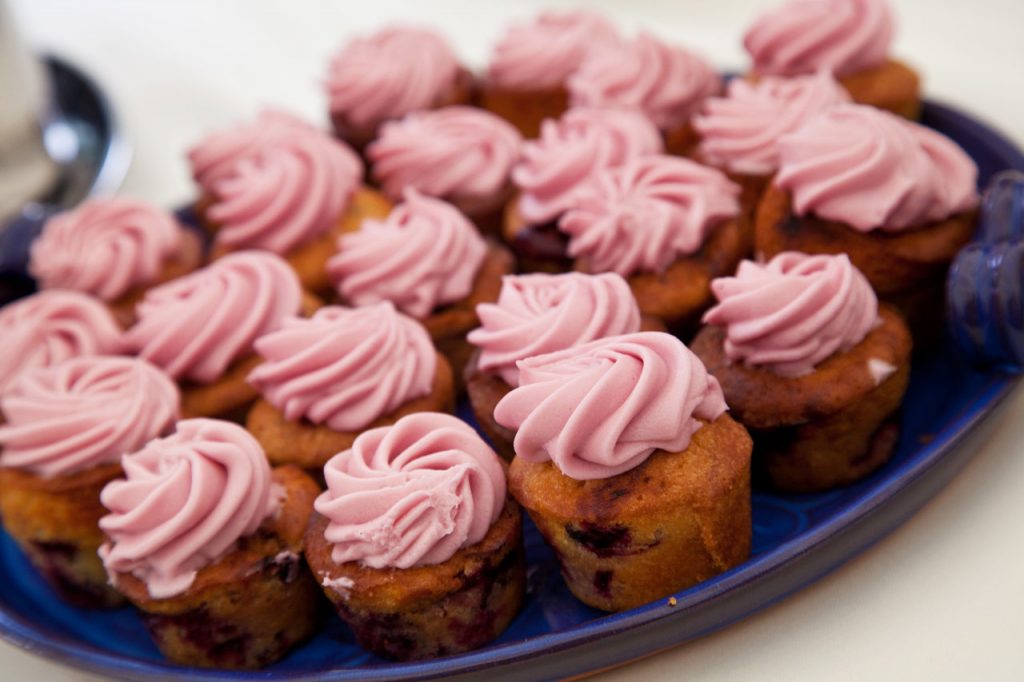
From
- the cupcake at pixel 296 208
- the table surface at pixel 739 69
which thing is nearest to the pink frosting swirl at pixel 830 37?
the table surface at pixel 739 69

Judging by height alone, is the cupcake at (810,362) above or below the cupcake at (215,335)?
above

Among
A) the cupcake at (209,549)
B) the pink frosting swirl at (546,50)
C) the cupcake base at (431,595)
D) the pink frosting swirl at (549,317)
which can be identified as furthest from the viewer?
the pink frosting swirl at (546,50)

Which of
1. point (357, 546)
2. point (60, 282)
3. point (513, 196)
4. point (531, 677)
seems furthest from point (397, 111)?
point (531, 677)

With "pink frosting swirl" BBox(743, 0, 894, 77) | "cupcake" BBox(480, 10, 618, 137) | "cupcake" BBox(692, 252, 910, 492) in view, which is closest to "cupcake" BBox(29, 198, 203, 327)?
"cupcake" BBox(480, 10, 618, 137)

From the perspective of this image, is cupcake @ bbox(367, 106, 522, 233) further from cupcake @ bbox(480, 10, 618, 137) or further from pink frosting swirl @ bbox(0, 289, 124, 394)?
pink frosting swirl @ bbox(0, 289, 124, 394)

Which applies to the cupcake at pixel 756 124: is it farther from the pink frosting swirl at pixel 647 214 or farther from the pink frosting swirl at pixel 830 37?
the pink frosting swirl at pixel 830 37

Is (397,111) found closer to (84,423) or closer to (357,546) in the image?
(84,423)
